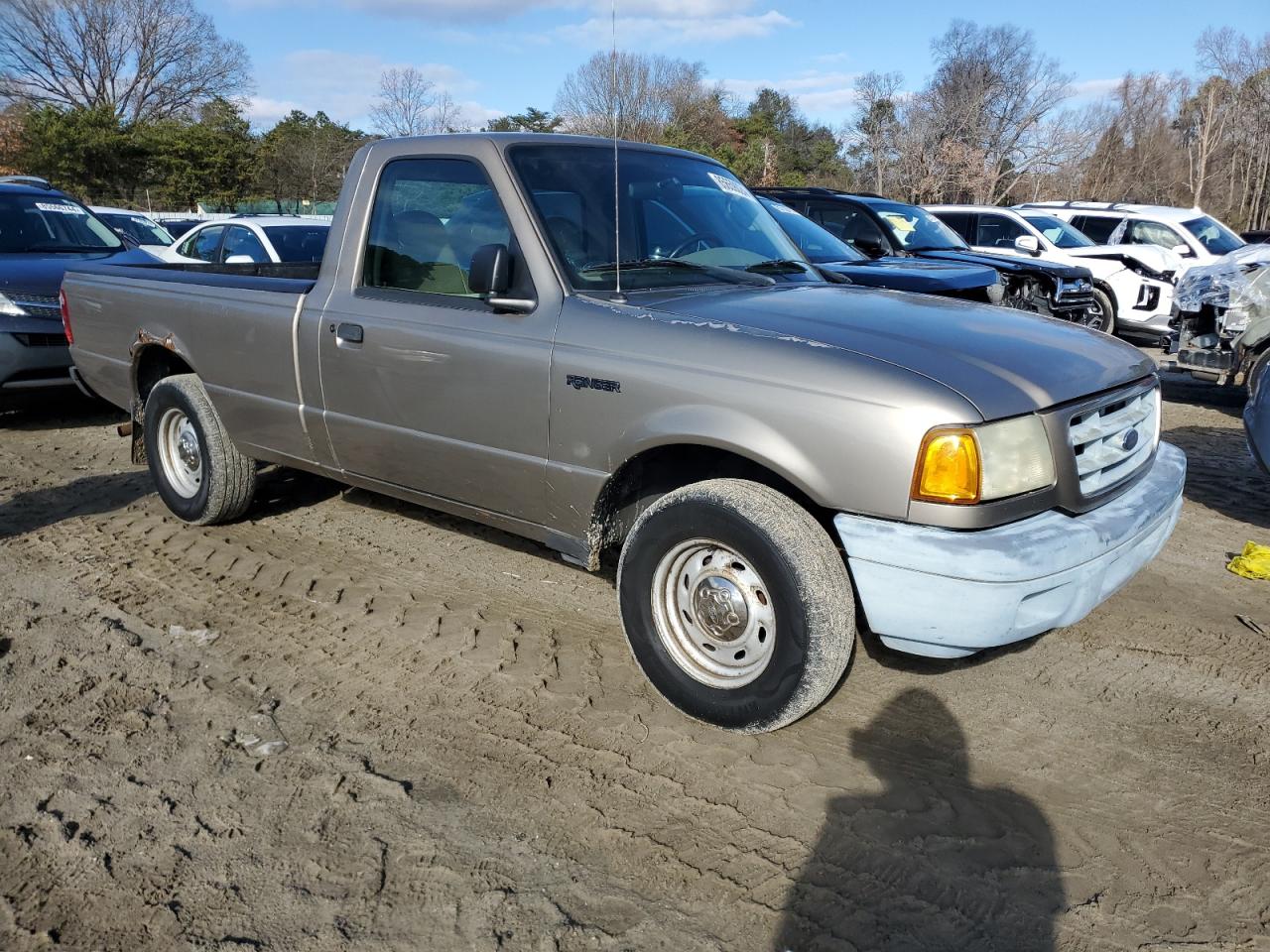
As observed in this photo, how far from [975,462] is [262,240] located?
336 inches

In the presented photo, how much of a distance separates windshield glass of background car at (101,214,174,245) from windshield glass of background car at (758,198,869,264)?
39.0 ft

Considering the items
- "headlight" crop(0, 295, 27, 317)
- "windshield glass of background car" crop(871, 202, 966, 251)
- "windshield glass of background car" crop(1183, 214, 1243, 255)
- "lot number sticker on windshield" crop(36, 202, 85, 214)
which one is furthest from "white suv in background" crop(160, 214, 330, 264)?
"windshield glass of background car" crop(1183, 214, 1243, 255)

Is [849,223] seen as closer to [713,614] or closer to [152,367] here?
[152,367]

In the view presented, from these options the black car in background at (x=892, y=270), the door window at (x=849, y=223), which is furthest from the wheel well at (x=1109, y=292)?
the black car in background at (x=892, y=270)

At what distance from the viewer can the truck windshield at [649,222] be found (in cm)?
370

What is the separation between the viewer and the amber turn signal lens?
2.74 metres

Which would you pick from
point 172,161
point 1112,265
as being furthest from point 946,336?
point 172,161

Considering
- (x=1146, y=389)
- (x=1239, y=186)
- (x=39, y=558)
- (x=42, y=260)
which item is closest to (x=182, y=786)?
(x=39, y=558)

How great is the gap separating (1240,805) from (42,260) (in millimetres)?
9102

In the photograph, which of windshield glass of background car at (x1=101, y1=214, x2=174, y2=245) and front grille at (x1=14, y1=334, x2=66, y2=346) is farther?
windshield glass of background car at (x1=101, y1=214, x2=174, y2=245)

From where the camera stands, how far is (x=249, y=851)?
106 inches

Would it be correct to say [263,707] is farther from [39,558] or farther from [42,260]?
[42,260]

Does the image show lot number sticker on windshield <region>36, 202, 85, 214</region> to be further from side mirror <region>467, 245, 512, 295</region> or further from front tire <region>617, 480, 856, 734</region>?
front tire <region>617, 480, 856, 734</region>

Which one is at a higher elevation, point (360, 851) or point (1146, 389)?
point (1146, 389)
